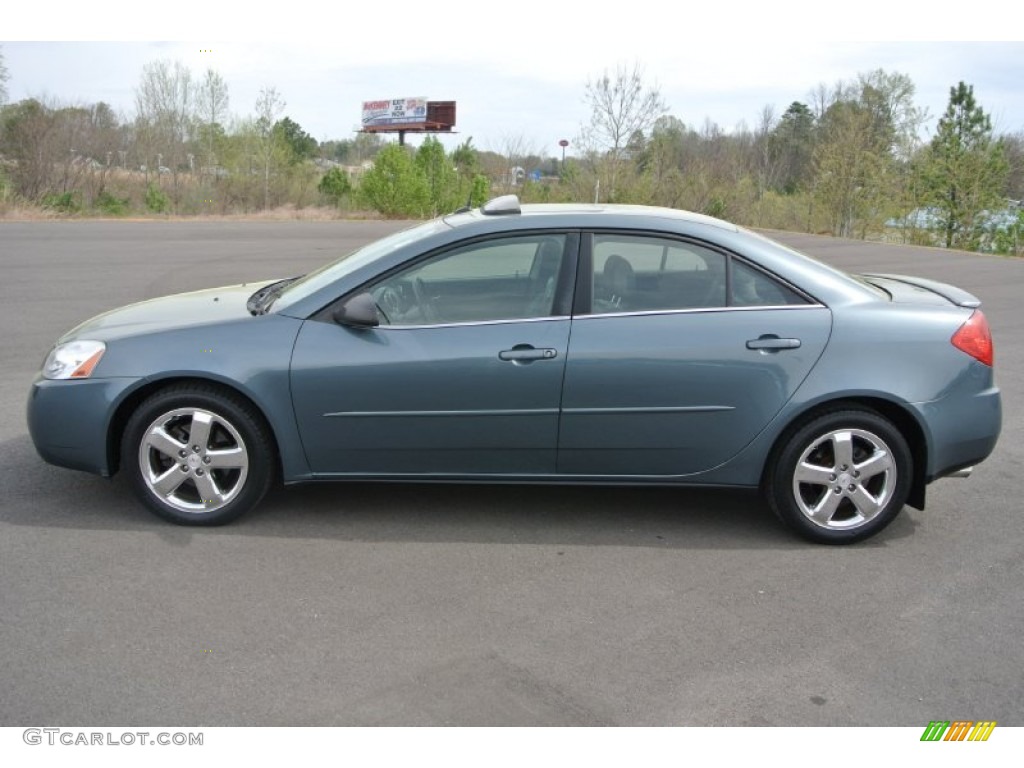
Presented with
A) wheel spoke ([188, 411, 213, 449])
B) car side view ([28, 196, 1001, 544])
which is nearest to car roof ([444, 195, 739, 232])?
car side view ([28, 196, 1001, 544])

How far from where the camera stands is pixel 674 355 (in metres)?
4.48

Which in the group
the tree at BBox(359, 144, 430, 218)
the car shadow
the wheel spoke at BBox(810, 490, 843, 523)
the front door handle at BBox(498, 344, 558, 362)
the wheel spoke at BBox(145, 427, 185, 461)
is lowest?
the car shadow

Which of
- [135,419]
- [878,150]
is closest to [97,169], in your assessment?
[878,150]

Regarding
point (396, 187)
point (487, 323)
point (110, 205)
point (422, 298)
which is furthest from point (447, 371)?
point (110, 205)

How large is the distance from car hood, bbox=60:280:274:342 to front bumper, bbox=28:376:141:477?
0.92ft

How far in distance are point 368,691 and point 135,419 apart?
79.5 inches

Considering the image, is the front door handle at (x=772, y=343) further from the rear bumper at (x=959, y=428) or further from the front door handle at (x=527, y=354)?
the front door handle at (x=527, y=354)

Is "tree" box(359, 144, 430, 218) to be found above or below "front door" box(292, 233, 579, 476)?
above

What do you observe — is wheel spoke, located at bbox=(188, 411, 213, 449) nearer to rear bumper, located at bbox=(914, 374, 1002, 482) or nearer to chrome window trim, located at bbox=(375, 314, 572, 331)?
chrome window trim, located at bbox=(375, 314, 572, 331)

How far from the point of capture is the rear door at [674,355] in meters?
4.48

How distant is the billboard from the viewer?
59.9 m

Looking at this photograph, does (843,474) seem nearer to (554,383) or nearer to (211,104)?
(554,383)

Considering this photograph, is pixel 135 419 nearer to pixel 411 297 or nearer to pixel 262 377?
pixel 262 377

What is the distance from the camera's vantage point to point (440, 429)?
4.52 metres
